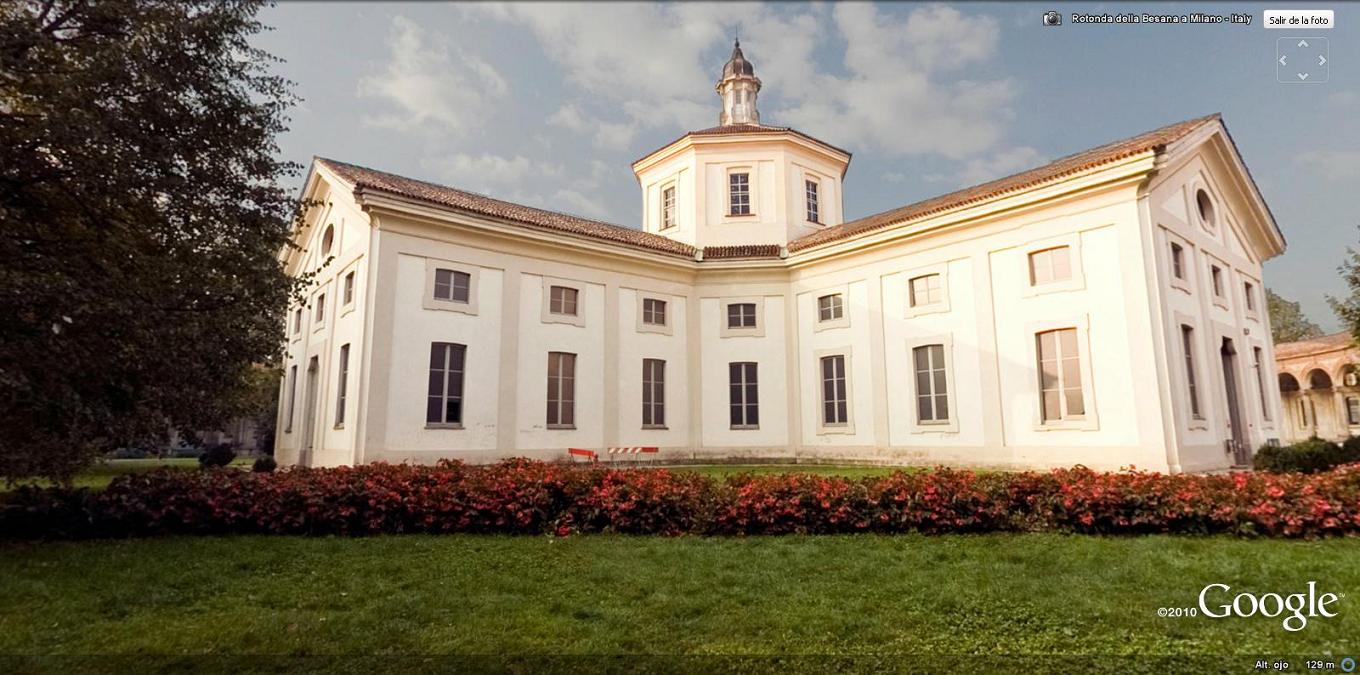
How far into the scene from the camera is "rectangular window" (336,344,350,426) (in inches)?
677

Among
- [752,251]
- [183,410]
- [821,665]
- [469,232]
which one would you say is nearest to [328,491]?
[183,410]

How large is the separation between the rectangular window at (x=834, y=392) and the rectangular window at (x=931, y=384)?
226cm

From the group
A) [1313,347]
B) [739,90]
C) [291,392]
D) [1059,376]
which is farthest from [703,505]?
[1313,347]

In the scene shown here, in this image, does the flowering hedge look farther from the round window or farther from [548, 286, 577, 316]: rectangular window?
the round window

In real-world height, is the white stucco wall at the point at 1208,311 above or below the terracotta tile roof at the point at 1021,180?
below

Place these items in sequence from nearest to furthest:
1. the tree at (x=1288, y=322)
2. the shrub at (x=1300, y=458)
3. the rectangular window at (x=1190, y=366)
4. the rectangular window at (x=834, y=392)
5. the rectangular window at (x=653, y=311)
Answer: the shrub at (x=1300, y=458) < the rectangular window at (x=1190, y=366) < the rectangular window at (x=834, y=392) < the rectangular window at (x=653, y=311) < the tree at (x=1288, y=322)

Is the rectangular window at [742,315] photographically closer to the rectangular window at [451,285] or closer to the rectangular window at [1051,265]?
the rectangular window at [1051,265]

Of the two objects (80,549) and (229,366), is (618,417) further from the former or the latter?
(80,549)

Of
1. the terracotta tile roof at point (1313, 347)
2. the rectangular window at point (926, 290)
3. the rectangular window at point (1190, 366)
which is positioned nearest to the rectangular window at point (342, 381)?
the rectangular window at point (926, 290)

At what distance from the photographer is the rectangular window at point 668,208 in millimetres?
25391

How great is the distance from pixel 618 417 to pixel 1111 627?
15419 mm

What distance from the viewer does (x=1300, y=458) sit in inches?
542

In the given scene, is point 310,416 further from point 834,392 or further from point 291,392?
point 834,392
